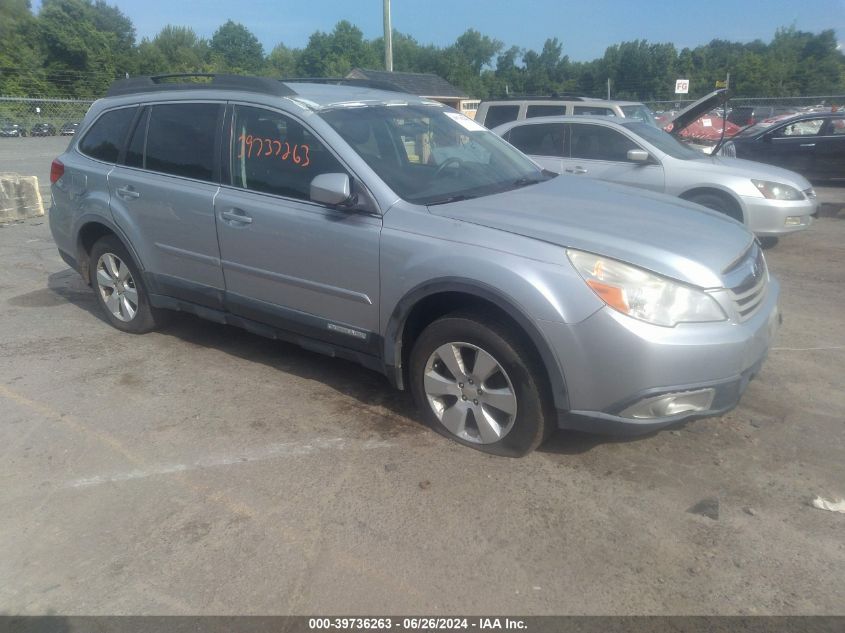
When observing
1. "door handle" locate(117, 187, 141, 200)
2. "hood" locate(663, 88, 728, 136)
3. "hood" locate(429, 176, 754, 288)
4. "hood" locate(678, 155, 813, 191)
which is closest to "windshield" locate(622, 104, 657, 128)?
"hood" locate(663, 88, 728, 136)

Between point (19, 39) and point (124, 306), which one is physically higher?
point (19, 39)

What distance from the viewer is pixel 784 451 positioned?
12.4 ft

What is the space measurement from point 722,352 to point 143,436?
3.07 meters

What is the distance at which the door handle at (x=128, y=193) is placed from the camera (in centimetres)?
521

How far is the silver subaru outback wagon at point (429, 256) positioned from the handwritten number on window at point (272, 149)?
14 mm

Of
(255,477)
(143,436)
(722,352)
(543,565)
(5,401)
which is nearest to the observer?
(543,565)

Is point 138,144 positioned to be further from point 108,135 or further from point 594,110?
point 594,110

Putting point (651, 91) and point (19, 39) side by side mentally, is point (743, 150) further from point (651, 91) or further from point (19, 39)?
point (19, 39)

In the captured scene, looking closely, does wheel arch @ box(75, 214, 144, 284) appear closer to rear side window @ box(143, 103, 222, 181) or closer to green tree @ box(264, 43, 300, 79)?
rear side window @ box(143, 103, 222, 181)

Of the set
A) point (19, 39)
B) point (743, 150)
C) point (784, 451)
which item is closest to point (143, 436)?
point (784, 451)

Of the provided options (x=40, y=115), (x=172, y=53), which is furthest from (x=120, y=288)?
(x=172, y=53)

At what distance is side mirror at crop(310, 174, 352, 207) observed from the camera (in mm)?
3859

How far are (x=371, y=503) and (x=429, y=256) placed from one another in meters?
1.24

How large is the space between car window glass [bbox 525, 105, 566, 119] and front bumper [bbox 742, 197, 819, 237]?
12.8 feet
